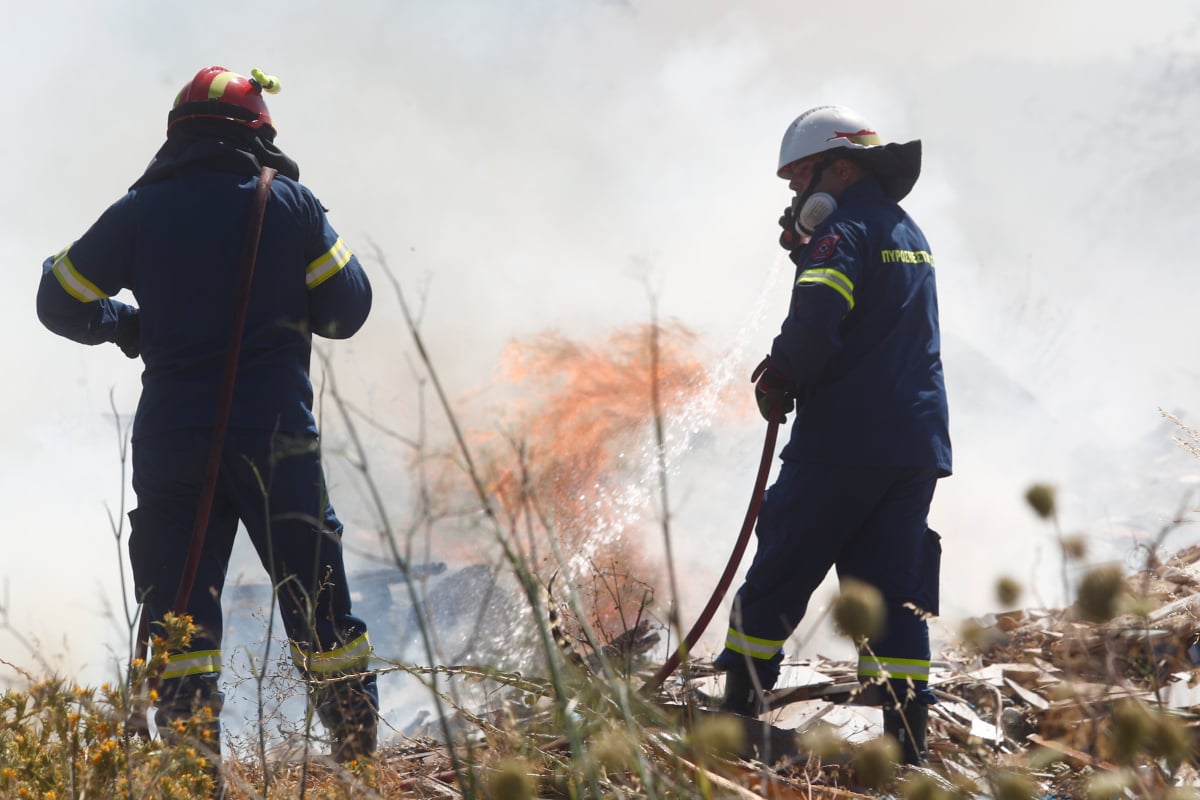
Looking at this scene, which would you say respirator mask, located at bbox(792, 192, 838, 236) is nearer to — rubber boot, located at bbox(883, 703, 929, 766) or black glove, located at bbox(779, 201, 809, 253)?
black glove, located at bbox(779, 201, 809, 253)

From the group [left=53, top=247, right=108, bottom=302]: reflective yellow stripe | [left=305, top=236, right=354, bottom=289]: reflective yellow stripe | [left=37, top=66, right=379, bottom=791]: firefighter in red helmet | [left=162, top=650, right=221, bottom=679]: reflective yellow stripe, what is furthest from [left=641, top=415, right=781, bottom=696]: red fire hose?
[left=53, top=247, right=108, bottom=302]: reflective yellow stripe

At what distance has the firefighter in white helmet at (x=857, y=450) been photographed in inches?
129

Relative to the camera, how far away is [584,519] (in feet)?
26.8

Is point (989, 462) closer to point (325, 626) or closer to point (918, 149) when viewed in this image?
point (918, 149)

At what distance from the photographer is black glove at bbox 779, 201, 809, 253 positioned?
3.77m

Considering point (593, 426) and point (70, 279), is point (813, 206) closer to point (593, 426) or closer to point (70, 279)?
point (70, 279)

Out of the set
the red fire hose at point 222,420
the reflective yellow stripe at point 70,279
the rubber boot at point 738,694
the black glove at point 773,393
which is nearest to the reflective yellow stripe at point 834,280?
the black glove at point 773,393

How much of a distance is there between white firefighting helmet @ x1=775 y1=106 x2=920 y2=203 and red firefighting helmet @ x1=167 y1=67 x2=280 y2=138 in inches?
71.4

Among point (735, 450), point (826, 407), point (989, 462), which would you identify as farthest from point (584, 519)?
point (989, 462)

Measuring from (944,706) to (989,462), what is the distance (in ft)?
27.3

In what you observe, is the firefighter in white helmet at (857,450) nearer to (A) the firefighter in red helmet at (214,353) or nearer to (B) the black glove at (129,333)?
(A) the firefighter in red helmet at (214,353)

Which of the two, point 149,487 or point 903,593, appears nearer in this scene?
point 149,487

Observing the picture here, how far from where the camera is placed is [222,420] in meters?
2.92

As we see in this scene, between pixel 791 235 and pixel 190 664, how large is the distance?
7.90ft
